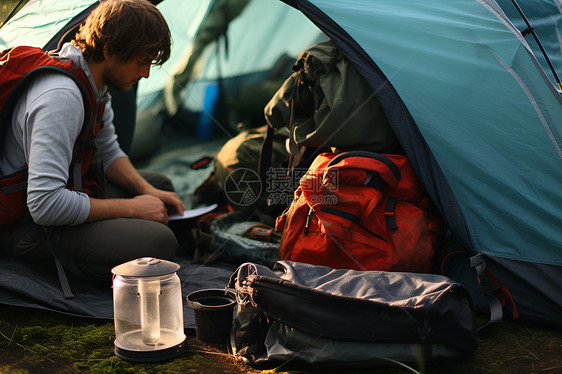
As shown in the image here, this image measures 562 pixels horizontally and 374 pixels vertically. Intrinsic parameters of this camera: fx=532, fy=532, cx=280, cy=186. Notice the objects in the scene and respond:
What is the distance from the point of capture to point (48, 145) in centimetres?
158

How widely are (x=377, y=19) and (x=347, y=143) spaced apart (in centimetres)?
47

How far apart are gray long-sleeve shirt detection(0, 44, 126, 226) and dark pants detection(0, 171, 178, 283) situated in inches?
3.0

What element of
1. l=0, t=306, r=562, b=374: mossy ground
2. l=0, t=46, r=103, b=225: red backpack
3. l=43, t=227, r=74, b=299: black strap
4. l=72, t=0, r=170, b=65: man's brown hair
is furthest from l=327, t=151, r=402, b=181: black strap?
l=43, t=227, r=74, b=299: black strap

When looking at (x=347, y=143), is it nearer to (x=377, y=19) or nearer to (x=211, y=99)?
(x=377, y=19)

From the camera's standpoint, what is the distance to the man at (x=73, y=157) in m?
1.59

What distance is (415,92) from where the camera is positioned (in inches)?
73.4

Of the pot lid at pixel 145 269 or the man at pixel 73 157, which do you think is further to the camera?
the man at pixel 73 157

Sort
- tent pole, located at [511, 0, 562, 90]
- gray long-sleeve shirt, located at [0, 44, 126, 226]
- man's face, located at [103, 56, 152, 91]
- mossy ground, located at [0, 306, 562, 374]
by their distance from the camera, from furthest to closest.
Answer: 1. tent pole, located at [511, 0, 562, 90]
2. man's face, located at [103, 56, 152, 91]
3. gray long-sleeve shirt, located at [0, 44, 126, 226]
4. mossy ground, located at [0, 306, 562, 374]

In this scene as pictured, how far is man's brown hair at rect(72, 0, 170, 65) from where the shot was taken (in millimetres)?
1645

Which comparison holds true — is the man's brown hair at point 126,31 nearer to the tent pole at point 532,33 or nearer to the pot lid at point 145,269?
the pot lid at point 145,269

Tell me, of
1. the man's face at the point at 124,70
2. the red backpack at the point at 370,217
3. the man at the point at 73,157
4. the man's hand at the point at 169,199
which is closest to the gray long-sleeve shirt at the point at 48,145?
the man at the point at 73,157

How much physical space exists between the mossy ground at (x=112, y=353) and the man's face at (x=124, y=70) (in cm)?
79

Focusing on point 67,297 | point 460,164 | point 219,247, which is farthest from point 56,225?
point 460,164

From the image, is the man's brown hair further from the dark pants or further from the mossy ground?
→ the mossy ground
